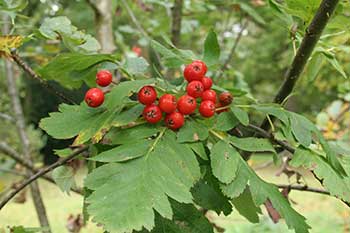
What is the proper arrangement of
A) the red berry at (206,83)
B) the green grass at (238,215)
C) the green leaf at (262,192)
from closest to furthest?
the green leaf at (262,192)
the red berry at (206,83)
the green grass at (238,215)

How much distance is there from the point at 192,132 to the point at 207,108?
0.19 feet

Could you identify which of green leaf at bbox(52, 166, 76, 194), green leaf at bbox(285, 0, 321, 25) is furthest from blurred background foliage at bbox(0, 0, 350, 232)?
green leaf at bbox(52, 166, 76, 194)

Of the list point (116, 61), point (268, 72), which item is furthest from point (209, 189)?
point (268, 72)

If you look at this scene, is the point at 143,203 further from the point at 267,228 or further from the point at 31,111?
the point at 31,111

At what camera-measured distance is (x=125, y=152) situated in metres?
0.76

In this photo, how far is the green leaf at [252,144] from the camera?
0.84 m

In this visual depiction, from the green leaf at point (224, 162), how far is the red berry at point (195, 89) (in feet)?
0.33

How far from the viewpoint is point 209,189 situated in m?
0.86

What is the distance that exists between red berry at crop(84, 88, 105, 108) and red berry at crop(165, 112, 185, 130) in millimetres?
124

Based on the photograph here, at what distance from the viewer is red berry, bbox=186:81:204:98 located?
2.84 ft

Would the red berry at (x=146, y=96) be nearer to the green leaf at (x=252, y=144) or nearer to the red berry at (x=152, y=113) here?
the red berry at (x=152, y=113)

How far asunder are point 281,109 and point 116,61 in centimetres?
33

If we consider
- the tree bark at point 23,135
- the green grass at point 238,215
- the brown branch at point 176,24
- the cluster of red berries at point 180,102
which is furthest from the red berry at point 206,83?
the green grass at point 238,215

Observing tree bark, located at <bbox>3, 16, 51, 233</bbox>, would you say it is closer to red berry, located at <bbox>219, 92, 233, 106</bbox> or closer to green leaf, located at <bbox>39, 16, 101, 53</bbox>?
green leaf, located at <bbox>39, 16, 101, 53</bbox>
